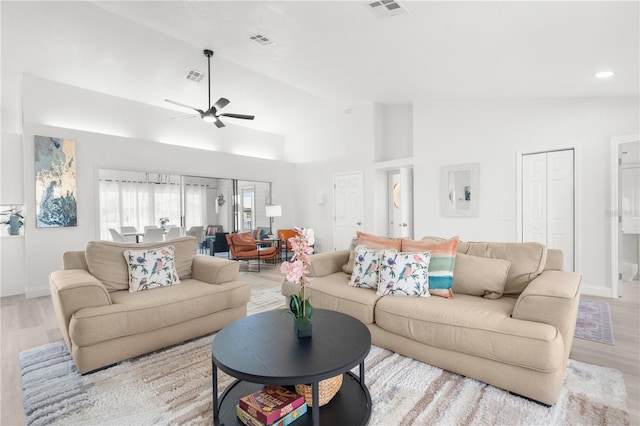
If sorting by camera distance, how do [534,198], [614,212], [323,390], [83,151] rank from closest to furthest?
[323,390]
[614,212]
[534,198]
[83,151]

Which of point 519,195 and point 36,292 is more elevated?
point 519,195

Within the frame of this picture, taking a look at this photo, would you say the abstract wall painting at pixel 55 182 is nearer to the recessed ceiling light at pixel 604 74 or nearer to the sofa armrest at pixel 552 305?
the sofa armrest at pixel 552 305

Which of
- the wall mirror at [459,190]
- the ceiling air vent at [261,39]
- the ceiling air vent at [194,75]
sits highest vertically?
the ceiling air vent at [194,75]

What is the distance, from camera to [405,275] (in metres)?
2.55

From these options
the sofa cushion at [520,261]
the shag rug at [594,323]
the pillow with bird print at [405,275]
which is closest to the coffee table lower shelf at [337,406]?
the pillow with bird print at [405,275]

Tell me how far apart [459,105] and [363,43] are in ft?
8.45

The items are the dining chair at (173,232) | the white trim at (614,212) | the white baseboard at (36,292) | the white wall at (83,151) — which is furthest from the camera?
the dining chair at (173,232)

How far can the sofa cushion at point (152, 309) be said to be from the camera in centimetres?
219

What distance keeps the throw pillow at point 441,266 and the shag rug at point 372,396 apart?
580 millimetres

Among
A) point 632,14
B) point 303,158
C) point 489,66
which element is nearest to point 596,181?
point 489,66

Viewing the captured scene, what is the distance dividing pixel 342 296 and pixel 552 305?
145 centimetres

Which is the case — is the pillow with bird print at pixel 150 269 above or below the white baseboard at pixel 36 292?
above

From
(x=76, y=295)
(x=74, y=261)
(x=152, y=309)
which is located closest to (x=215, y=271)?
(x=152, y=309)

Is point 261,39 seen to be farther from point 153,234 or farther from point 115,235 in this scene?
point 115,235
